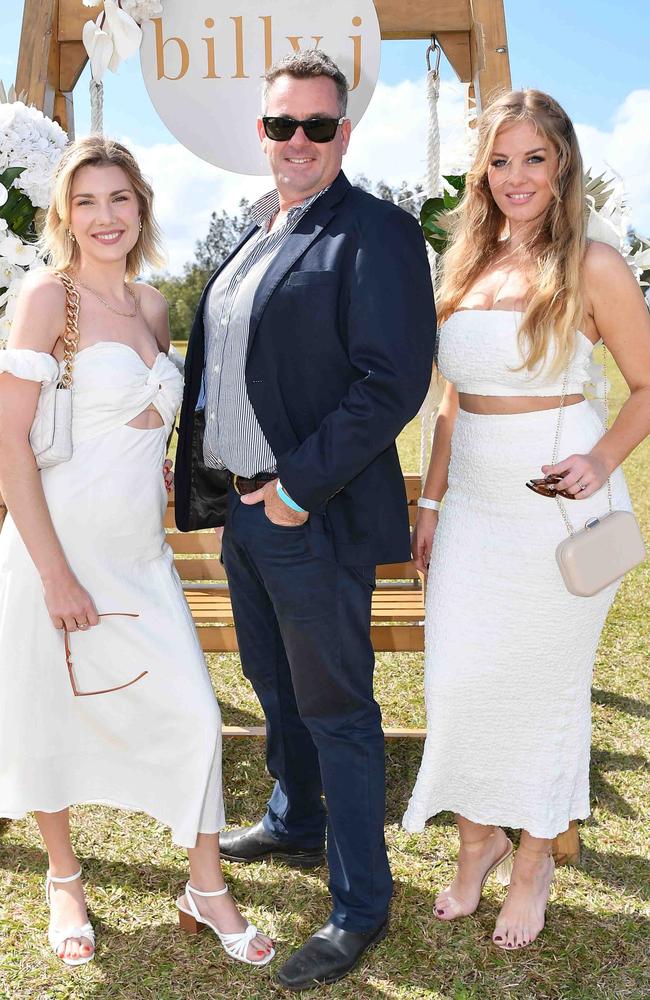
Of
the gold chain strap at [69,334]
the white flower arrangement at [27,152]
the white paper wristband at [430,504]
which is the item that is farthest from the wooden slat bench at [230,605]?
the white flower arrangement at [27,152]

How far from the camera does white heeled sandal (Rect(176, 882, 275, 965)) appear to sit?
261cm

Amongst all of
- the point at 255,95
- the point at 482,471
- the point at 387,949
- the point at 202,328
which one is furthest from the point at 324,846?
the point at 255,95

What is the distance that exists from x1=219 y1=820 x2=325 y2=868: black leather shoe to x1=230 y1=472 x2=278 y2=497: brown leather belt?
4.22 ft

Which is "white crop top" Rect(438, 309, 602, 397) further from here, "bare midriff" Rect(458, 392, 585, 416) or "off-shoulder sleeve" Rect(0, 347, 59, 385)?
"off-shoulder sleeve" Rect(0, 347, 59, 385)

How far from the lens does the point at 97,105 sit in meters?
3.21

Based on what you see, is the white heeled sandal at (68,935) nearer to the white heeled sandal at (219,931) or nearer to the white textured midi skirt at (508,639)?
the white heeled sandal at (219,931)

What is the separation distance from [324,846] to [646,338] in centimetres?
192

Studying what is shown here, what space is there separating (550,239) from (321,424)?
0.81 m

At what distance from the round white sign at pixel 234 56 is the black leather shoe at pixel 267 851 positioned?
229 cm

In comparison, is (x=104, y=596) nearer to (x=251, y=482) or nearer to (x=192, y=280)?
(x=251, y=482)

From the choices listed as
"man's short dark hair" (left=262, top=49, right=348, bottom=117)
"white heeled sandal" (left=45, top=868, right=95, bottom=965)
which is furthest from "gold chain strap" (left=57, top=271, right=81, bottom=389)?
"white heeled sandal" (left=45, top=868, right=95, bottom=965)

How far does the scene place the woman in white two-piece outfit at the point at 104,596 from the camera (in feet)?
8.09

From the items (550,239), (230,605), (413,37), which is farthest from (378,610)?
(413,37)

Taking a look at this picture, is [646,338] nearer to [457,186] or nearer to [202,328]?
[457,186]
